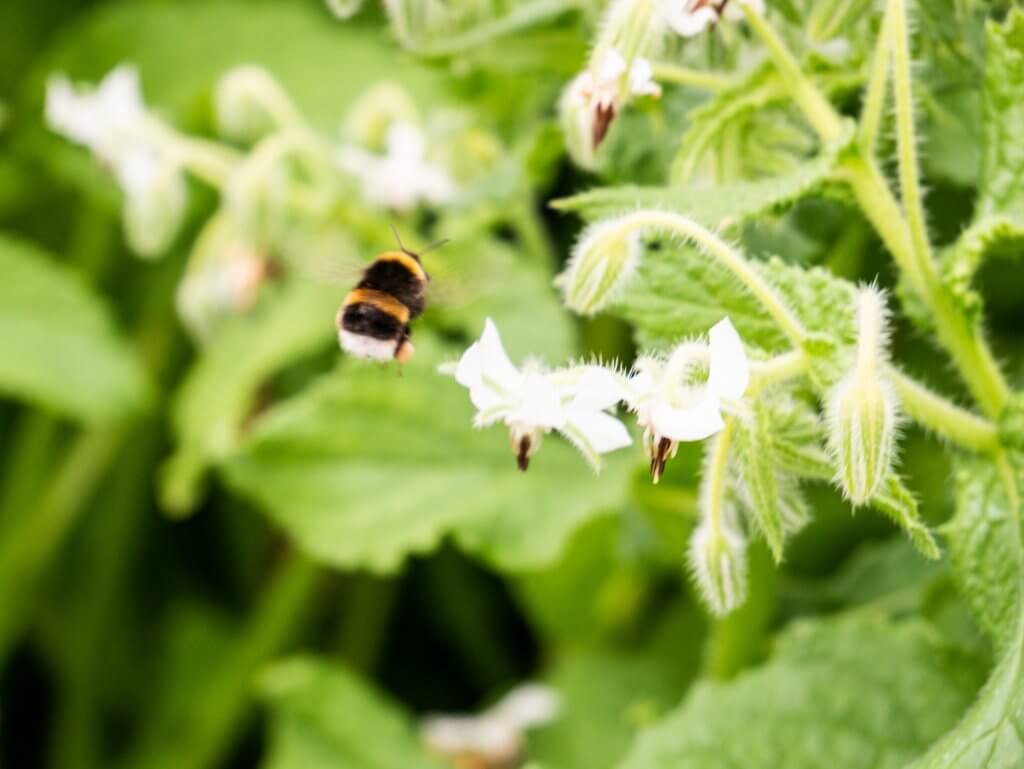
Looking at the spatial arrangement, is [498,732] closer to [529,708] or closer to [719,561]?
[529,708]

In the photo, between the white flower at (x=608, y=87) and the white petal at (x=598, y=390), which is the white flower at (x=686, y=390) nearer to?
the white petal at (x=598, y=390)

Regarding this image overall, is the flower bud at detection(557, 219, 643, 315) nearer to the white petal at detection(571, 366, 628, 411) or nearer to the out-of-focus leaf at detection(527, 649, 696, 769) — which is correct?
the white petal at detection(571, 366, 628, 411)

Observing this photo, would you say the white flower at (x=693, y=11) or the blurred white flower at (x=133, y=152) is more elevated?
the white flower at (x=693, y=11)

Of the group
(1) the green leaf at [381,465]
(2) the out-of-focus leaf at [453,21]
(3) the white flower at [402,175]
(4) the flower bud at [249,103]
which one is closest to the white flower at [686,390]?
(2) the out-of-focus leaf at [453,21]

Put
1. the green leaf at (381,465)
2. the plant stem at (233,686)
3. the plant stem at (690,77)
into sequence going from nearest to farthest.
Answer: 1. the plant stem at (690,77)
2. the green leaf at (381,465)
3. the plant stem at (233,686)

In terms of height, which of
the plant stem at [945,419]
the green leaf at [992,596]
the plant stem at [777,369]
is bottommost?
the green leaf at [992,596]

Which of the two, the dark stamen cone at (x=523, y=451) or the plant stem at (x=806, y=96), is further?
the plant stem at (x=806, y=96)

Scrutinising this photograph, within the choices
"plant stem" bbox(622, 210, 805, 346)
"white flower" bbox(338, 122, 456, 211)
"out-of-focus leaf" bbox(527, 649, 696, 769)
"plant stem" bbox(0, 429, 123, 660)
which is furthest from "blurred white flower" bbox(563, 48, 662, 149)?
"plant stem" bbox(0, 429, 123, 660)
